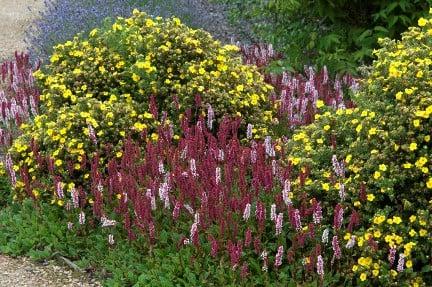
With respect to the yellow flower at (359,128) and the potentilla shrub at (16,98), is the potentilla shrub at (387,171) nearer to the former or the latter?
the yellow flower at (359,128)

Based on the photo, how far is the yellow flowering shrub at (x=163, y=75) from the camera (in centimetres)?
575

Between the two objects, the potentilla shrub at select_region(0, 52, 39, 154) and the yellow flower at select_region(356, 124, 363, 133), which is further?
the potentilla shrub at select_region(0, 52, 39, 154)

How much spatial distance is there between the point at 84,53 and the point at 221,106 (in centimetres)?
128

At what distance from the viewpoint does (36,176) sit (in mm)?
5324

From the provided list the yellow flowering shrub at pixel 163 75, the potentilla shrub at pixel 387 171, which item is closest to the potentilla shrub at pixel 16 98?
the yellow flowering shrub at pixel 163 75

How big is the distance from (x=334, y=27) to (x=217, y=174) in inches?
123

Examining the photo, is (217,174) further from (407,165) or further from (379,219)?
(407,165)

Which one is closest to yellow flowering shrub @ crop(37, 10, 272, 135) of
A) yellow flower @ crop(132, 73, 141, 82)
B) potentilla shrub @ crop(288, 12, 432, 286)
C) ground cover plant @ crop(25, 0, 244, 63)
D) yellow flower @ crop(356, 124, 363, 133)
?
yellow flower @ crop(132, 73, 141, 82)

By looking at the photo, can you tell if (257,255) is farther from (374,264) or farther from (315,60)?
(315,60)

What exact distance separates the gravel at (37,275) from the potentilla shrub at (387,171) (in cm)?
152

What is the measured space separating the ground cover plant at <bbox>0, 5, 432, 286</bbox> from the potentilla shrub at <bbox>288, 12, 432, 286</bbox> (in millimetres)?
10

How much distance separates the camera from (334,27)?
7.21 metres

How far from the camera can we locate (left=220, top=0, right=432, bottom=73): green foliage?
22.1 ft

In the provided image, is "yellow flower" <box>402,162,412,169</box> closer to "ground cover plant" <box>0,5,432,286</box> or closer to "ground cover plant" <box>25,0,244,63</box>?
"ground cover plant" <box>0,5,432,286</box>
